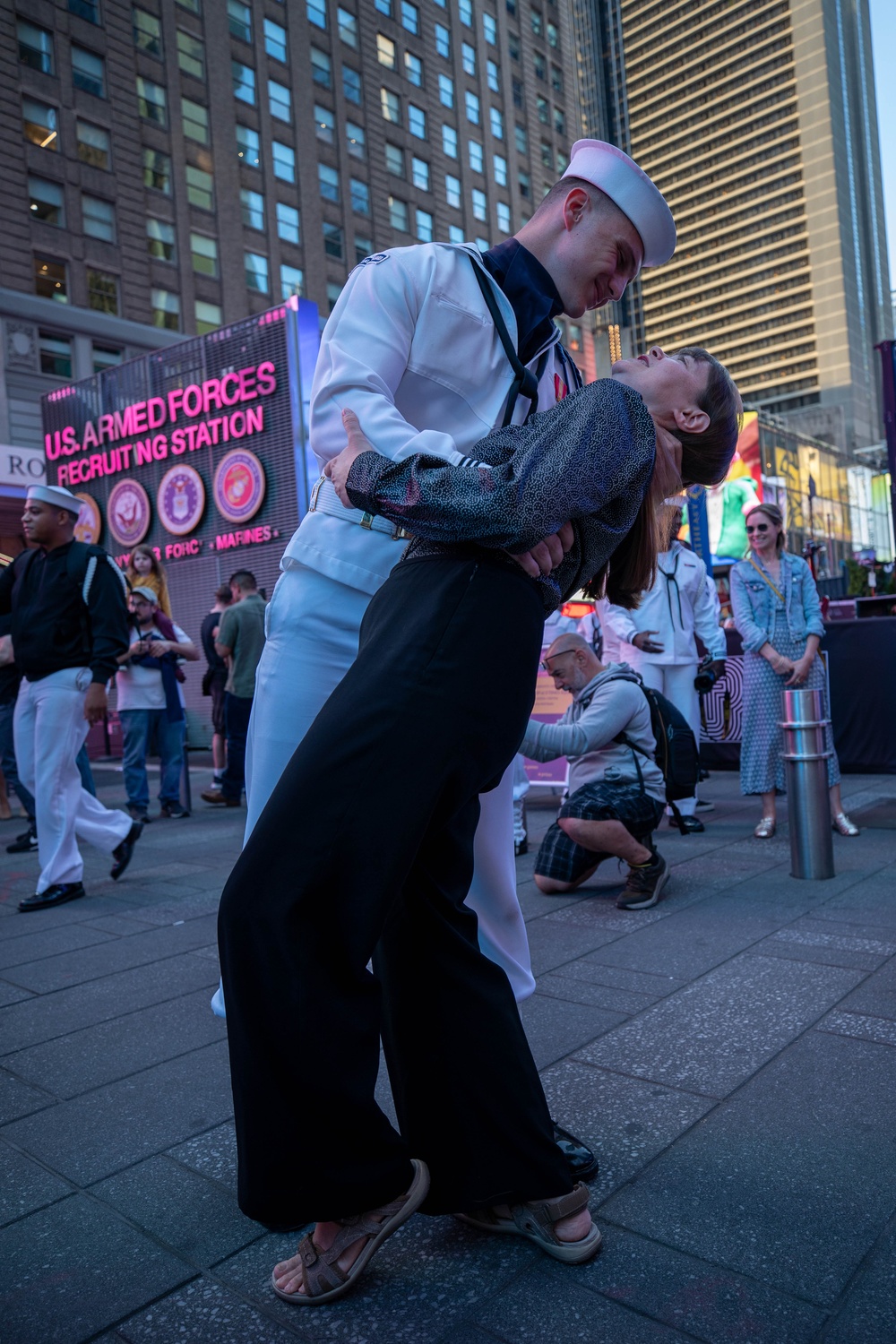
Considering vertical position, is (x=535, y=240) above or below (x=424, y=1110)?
above

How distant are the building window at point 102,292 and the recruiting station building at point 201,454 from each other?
1068 centimetres

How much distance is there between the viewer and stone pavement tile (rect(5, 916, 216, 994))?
12.3 feet

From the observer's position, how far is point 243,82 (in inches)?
1221

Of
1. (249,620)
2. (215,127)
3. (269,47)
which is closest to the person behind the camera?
(249,620)

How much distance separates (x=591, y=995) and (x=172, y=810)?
6.08 m

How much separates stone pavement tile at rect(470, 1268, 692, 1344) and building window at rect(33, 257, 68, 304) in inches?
1049

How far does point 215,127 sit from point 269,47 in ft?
15.8

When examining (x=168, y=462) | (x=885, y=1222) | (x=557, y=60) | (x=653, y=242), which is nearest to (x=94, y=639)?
(x=653, y=242)

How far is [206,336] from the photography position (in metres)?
14.3

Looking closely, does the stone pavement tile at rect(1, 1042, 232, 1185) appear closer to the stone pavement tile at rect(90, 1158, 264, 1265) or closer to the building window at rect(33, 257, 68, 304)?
the stone pavement tile at rect(90, 1158, 264, 1265)

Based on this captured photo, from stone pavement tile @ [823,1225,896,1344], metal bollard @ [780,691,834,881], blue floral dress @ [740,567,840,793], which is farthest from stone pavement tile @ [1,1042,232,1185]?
blue floral dress @ [740,567,840,793]

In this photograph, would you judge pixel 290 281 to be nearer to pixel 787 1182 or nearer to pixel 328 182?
pixel 328 182

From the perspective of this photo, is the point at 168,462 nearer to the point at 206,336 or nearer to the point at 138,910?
the point at 206,336

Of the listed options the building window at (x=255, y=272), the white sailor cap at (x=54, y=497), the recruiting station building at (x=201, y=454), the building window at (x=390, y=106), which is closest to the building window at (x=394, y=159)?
the building window at (x=390, y=106)
